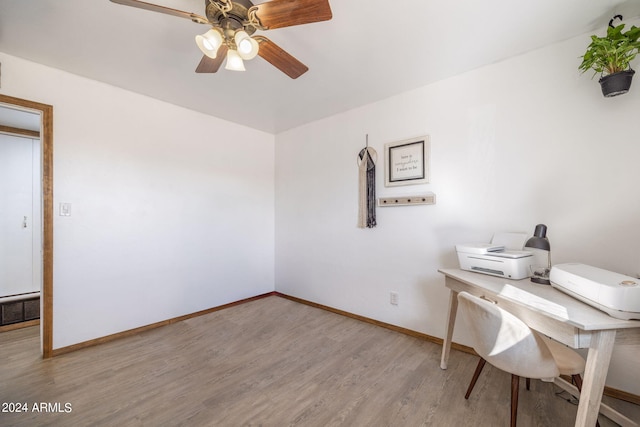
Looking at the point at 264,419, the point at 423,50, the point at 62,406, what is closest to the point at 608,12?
the point at 423,50

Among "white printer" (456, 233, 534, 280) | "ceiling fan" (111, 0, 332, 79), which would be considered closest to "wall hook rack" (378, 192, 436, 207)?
"white printer" (456, 233, 534, 280)

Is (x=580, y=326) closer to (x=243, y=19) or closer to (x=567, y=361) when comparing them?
(x=567, y=361)

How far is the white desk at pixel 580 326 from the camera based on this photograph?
3.34ft

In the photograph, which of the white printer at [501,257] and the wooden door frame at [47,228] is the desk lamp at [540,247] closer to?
the white printer at [501,257]

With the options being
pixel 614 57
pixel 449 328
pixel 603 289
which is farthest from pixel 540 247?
pixel 614 57

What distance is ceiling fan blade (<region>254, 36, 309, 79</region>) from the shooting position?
4.82ft

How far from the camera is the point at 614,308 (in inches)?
42.7

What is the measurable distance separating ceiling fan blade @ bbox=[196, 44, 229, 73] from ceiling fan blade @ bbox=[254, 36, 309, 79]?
0.78 feet

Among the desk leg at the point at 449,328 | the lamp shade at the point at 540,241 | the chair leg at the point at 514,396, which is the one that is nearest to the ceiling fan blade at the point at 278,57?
the lamp shade at the point at 540,241

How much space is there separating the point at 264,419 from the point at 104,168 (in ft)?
8.46

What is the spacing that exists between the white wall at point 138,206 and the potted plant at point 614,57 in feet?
11.1

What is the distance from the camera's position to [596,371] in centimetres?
102

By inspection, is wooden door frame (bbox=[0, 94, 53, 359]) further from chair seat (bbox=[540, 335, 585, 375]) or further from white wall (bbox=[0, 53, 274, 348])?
chair seat (bbox=[540, 335, 585, 375])

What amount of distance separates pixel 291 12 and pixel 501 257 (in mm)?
1916
